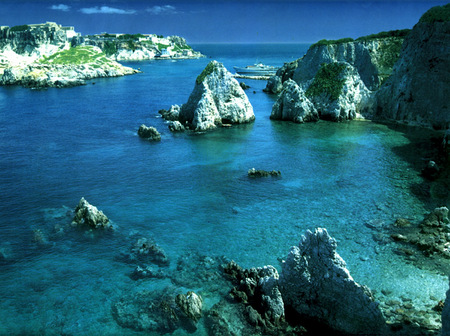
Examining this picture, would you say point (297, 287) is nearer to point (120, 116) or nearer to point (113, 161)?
point (113, 161)

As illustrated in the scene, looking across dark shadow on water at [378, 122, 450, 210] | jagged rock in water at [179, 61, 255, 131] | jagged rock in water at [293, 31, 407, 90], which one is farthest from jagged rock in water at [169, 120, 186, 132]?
dark shadow on water at [378, 122, 450, 210]

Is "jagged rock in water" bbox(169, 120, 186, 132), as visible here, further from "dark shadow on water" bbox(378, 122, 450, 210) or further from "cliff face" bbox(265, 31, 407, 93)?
"dark shadow on water" bbox(378, 122, 450, 210)

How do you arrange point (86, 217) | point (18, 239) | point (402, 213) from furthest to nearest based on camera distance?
point (402, 213) < point (86, 217) < point (18, 239)

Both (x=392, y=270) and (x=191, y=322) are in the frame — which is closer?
(x=191, y=322)

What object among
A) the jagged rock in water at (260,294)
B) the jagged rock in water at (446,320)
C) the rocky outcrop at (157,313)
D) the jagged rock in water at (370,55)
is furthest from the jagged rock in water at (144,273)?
the jagged rock in water at (370,55)

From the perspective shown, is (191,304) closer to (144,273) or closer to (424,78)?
(144,273)

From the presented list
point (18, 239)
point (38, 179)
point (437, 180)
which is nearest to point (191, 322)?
point (18, 239)

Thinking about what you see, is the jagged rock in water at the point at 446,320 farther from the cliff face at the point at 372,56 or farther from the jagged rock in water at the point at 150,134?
the cliff face at the point at 372,56
